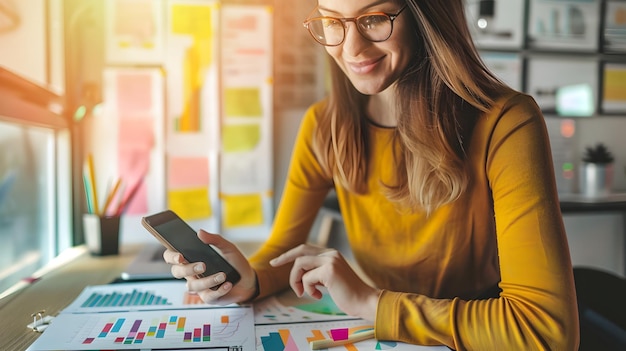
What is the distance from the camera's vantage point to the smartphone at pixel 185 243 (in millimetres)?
696

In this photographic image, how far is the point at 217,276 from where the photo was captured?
0.72m

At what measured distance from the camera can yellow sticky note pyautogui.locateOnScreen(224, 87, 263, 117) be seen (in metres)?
1.52

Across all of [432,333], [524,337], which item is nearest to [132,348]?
[432,333]

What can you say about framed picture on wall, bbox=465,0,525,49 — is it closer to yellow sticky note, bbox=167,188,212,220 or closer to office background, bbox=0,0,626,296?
office background, bbox=0,0,626,296

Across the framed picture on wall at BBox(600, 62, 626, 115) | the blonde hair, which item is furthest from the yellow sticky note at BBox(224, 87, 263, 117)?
the framed picture on wall at BBox(600, 62, 626, 115)

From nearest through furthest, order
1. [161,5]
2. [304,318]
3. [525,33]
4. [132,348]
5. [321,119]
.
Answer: [132,348] → [304,318] → [321,119] → [161,5] → [525,33]

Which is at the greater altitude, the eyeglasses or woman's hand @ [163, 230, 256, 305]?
the eyeglasses

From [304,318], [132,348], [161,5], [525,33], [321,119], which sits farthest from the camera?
[525,33]

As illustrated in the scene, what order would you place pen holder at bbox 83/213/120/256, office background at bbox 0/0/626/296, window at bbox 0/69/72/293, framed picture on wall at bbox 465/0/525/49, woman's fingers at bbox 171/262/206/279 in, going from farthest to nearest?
framed picture on wall at bbox 465/0/525/49, pen holder at bbox 83/213/120/256, office background at bbox 0/0/626/296, window at bbox 0/69/72/293, woman's fingers at bbox 171/262/206/279

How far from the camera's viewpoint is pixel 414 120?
79 cm

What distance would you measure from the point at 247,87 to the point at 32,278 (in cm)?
80

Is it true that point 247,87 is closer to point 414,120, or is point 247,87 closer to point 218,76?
point 218,76

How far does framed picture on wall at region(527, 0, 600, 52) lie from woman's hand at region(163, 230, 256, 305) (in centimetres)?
154

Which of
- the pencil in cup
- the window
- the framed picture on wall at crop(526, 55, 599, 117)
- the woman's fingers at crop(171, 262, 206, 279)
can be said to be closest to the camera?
the pencil in cup
